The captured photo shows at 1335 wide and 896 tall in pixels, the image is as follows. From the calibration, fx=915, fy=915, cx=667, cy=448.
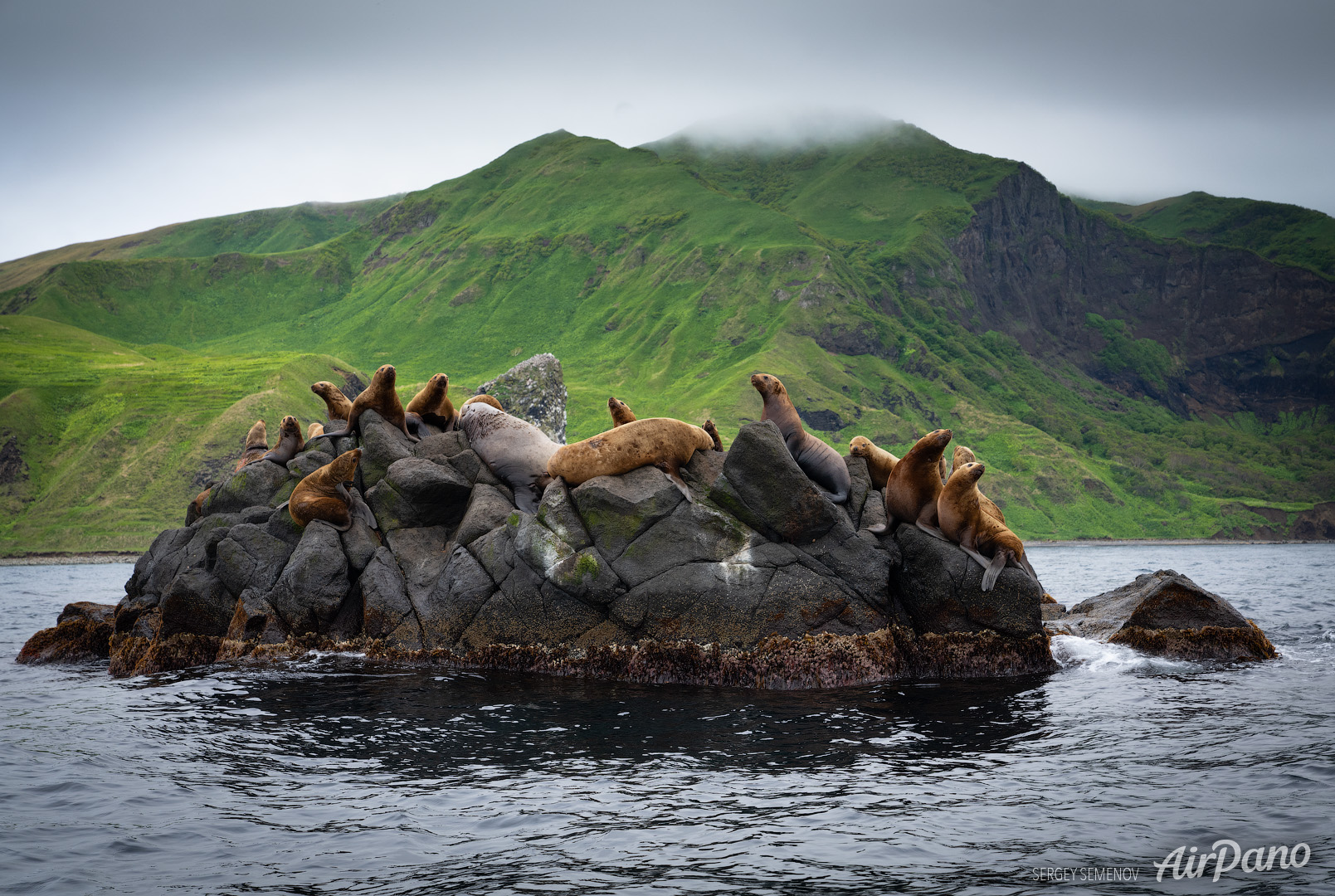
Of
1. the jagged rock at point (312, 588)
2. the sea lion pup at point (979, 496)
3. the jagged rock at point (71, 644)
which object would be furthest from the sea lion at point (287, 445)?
the sea lion pup at point (979, 496)

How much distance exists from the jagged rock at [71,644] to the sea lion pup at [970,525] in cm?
2084

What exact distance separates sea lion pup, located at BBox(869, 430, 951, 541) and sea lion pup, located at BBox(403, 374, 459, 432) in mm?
12534

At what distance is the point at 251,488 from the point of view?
23.6 meters

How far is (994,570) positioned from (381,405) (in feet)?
52.4

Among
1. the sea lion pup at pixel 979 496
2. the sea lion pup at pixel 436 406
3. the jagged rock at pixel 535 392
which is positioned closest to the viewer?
the sea lion pup at pixel 979 496

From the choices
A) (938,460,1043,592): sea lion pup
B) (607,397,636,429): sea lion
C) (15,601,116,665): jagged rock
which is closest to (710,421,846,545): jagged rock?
(938,460,1043,592): sea lion pup

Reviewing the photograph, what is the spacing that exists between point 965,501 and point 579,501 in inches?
325

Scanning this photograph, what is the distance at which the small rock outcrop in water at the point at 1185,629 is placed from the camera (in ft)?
66.3

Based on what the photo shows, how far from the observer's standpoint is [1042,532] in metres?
150

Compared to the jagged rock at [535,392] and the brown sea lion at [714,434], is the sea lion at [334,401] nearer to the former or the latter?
the brown sea lion at [714,434]

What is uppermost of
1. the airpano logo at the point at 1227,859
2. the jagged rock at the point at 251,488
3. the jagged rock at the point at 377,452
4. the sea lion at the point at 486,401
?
the sea lion at the point at 486,401

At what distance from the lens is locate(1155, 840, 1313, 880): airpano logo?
8.79 metres

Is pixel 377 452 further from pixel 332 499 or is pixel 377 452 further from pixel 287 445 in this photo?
pixel 287 445

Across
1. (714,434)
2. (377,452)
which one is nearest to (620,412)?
(714,434)
